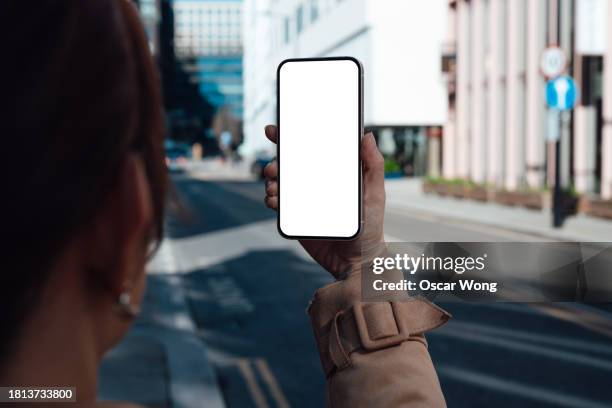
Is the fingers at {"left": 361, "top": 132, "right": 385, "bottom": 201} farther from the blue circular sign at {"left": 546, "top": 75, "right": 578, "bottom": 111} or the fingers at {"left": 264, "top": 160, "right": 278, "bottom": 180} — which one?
the blue circular sign at {"left": 546, "top": 75, "right": 578, "bottom": 111}

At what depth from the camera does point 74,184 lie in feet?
2.01

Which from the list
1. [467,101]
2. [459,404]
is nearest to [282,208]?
[467,101]

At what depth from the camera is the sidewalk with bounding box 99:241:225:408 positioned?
6406 mm

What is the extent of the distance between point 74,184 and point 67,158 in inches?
0.7

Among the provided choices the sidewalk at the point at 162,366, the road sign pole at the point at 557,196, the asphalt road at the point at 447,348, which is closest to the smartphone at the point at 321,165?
the road sign pole at the point at 557,196

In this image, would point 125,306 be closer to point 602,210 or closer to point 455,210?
point 602,210

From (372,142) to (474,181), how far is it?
1.10 meters

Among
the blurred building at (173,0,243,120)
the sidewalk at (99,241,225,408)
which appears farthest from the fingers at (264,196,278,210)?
the sidewalk at (99,241,225,408)

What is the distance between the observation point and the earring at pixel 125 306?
27.2 inches

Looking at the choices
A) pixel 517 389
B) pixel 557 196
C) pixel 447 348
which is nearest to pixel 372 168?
pixel 557 196

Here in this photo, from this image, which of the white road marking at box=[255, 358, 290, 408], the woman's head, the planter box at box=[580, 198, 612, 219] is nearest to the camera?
the woman's head

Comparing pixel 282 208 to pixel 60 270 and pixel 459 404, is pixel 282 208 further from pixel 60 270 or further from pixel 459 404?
pixel 459 404

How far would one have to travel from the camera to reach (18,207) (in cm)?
61

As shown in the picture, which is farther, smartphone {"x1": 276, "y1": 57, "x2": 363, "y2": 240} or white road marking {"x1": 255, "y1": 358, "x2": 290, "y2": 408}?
white road marking {"x1": 255, "y1": 358, "x2": 290, "y2": 408}
